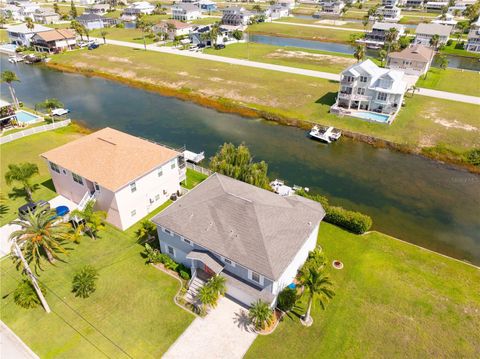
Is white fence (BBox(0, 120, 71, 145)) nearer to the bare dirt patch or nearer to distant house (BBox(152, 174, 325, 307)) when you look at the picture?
distant house (BBox(152, 174, 325, 307))

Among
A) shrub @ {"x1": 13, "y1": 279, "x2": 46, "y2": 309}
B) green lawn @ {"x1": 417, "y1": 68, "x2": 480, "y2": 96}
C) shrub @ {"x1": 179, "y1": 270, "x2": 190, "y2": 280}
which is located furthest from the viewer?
green lawn @ {"x1": 417, "y1": 68, "x2": 480, "y2": 96}

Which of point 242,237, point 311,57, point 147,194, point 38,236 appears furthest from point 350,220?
point 311,57

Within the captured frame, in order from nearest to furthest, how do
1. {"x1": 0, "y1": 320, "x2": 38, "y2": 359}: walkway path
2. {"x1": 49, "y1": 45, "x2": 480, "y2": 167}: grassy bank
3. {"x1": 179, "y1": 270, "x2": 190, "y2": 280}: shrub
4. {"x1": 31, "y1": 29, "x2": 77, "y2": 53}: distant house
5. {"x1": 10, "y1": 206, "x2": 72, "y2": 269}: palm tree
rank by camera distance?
{"x1": 0, "y1": 320, "x2": 38, "y2": 359}: walkway path
{"x1": 10, "y1": 206, "x2": 72, "y2": 269}: palm tree
{"x1": 179, "y1": 270, "x2": 190, "y2": 280}: shrub
{"x1": 49, "y1": 45, "x2": 480, "y2": 167}: grassy bank
{"x1": 31, "y1": 29, "x2": 77, "y2": 53}: distant house

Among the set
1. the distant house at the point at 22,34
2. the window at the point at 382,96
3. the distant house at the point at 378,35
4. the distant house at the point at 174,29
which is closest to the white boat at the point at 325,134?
the window at the point at 382,96

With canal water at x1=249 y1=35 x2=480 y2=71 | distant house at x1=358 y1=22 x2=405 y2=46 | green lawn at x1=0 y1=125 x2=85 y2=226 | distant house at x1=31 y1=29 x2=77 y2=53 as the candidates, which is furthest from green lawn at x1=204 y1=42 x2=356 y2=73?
green lawn at x1=0 y1=125 x2=85 y2=226

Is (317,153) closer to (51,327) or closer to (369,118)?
(369,118)

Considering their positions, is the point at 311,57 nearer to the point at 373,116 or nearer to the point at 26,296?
the point at 373,116
